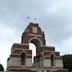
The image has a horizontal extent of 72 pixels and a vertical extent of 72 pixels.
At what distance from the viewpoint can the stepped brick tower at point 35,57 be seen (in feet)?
139

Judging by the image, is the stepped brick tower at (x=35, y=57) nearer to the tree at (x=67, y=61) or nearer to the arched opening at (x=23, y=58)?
the arched opening at (x=23, y=58)

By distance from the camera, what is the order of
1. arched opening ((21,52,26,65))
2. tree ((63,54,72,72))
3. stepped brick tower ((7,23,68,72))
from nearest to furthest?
stepped brick tower ((7,23,68,72)) < arched opening ((21,52,26,65)) < tree ((63,54,72,72))

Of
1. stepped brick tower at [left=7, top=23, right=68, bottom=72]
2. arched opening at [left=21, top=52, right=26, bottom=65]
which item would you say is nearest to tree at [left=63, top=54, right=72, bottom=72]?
stepped brick tower at [left=7, top=23, right=68, bottom=72]

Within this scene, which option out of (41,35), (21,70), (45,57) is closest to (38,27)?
(41,35)

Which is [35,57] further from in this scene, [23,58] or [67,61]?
[67,61]

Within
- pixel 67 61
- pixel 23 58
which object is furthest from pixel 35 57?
pixel 67 61

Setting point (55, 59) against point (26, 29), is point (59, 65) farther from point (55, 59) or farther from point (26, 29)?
point (26, 29)

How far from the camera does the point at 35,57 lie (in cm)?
4600

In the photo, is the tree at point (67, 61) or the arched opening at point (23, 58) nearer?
the arched opening at point (23, 58)

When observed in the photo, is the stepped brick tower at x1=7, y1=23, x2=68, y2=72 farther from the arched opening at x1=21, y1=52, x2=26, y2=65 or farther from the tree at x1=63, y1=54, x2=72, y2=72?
the tree at x1=63, y1=54, x2=72, y2=72

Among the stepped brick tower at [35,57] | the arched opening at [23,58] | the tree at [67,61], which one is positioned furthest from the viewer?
the tree at [67,61]

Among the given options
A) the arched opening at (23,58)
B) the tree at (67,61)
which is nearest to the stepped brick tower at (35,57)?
the arched opening at (23,58)

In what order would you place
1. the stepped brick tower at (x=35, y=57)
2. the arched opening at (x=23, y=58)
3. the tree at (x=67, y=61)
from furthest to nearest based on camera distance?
the tree at (x=67, y=61), the arched opening at (x=23, y=58), the stepped brick tower at (x=35, y=57)

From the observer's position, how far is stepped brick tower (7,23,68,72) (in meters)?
42.2
